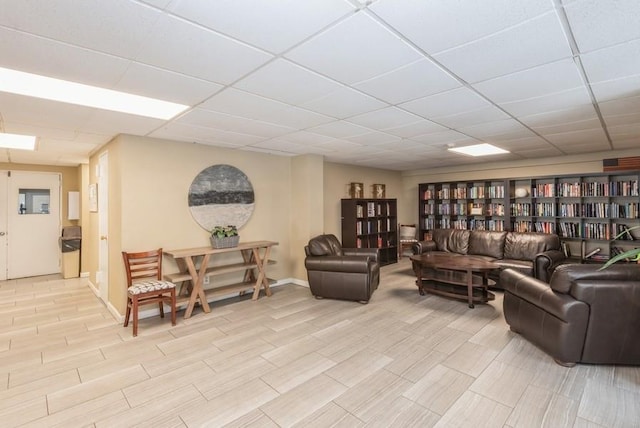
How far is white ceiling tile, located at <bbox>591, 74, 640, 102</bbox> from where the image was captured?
2.28 metres

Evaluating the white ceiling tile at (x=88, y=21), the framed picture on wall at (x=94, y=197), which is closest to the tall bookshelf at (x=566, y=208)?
the white ceiling tile at (x=88, y=21)

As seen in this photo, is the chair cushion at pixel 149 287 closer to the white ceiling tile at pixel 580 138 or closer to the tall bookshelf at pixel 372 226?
the tall bookshelf at pixel 372 226

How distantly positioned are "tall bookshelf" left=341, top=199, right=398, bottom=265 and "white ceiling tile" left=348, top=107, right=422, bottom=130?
9.98 feet

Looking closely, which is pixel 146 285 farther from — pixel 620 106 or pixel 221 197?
pixel 620 106

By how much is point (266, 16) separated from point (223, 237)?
3.26m

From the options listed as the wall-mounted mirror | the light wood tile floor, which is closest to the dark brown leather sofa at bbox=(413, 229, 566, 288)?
the light wood tile floor

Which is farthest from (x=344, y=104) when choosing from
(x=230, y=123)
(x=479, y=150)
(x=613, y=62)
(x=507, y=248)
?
(x=507, y=248)

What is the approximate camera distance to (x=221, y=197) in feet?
15.3

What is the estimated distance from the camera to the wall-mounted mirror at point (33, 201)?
6027mm

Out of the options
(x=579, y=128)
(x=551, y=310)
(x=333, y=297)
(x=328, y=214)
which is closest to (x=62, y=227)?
(x=328, y=214)

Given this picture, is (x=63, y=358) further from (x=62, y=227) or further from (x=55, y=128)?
(x=62, y=227)

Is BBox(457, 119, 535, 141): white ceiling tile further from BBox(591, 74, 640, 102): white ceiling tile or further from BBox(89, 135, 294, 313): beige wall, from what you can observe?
BBox(89, 135, 294, 313): beige wall

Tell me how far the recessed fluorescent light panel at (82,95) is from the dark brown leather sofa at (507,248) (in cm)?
490

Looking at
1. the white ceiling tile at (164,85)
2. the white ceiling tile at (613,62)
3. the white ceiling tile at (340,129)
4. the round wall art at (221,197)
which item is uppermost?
the white ceiling tile at (340,129)
